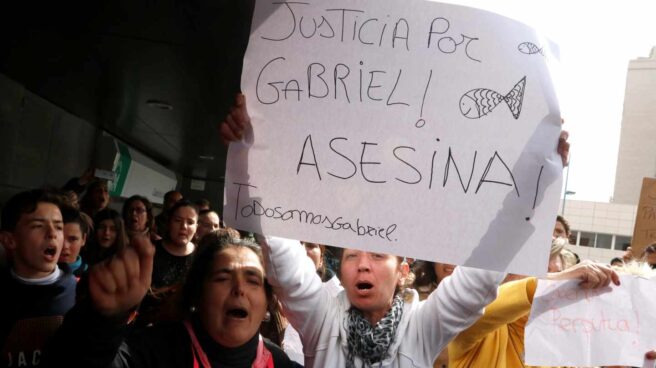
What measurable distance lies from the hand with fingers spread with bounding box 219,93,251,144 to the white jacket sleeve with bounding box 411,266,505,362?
855 mm

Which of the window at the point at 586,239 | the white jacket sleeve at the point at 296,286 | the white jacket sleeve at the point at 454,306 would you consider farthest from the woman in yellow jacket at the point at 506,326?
the window at the point at 586,239

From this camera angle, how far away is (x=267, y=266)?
79.4 inches

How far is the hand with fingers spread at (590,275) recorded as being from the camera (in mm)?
2324

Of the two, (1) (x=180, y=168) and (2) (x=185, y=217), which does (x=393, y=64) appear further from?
(1) (x=180, y=168)

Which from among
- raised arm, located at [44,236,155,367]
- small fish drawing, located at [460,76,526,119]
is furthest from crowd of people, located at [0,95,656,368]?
small fish drawing, located at [460,76,526,119]

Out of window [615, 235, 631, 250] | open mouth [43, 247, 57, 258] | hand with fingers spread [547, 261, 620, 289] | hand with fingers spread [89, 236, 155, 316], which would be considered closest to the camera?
hand with fingers spread [89, 236, 155, 316]

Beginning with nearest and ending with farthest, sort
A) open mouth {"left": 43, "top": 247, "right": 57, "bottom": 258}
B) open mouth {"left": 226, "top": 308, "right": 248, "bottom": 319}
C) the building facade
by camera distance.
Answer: open mouth {"left": 226, "top": 308, "right": 248, "bottom": 319} < open mouth {"left": 43, "top": 247, "right": 57, "bottom": 258} < the building facade

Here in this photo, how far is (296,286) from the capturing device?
80.4 inches

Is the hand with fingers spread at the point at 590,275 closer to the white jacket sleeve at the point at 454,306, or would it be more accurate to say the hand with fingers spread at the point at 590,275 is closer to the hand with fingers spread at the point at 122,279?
the white jacket sleeve at the point at 454,306

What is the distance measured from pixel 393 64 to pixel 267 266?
0.75 metres

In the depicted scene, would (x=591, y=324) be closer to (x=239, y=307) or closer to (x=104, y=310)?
(x=239, y=307)

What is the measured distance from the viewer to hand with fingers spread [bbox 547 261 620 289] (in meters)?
2.32

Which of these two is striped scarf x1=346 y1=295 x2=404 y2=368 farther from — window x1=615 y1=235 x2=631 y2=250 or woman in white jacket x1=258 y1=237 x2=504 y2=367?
window x1=615 y1=235 x2=631 y2=250

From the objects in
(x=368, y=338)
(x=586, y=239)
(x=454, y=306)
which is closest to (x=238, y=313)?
(x=368, y=338)
